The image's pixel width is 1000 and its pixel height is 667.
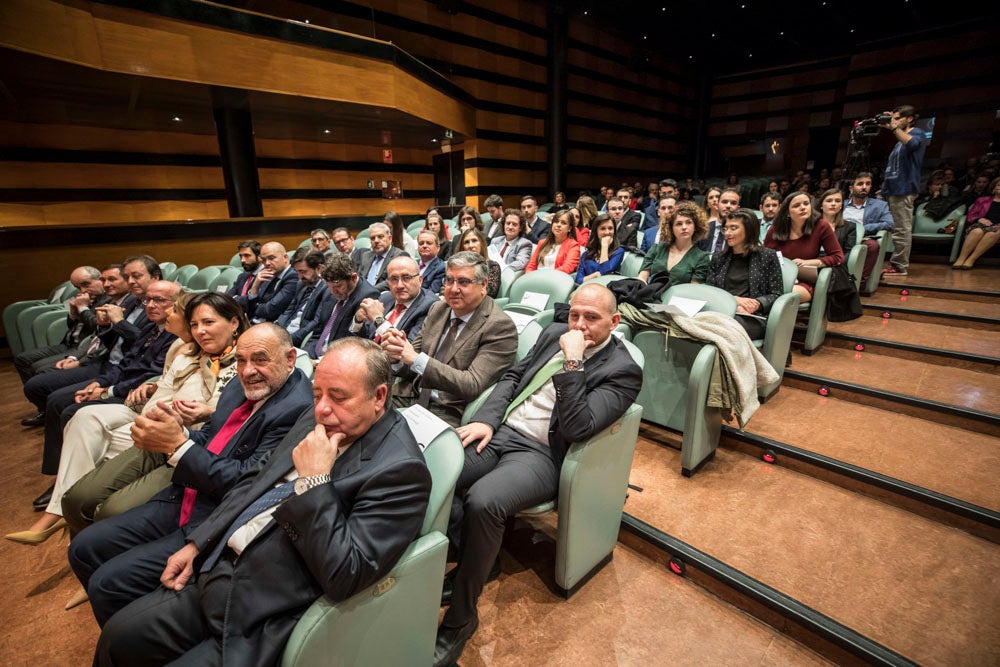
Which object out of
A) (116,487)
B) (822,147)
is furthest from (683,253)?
(822,147)

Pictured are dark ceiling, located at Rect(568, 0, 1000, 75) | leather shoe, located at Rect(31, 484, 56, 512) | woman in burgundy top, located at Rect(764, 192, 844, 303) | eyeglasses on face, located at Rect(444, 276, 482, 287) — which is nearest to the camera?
eyeglasses on face, located at Rect(444, 276, 482, 287)

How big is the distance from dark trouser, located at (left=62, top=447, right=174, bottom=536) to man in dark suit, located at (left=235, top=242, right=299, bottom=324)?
6.68 ft

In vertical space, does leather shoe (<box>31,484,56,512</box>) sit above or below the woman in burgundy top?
below

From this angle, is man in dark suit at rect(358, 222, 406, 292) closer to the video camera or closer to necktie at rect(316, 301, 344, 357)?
necktie at rect(316, 301, 344, 357)

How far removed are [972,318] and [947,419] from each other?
1.62 m

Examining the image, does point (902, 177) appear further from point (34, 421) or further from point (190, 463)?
point (34, 421)

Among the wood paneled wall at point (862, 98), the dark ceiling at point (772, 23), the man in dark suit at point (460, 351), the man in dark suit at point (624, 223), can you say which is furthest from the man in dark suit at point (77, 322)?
the wood paneled wall at point (862, 98)

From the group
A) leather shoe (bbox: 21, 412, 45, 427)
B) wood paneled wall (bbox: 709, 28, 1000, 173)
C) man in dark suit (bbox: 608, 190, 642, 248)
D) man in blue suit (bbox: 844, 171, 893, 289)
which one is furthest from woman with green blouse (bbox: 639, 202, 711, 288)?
wood paneled wall (bbox: 709, 28, 1000, 173)

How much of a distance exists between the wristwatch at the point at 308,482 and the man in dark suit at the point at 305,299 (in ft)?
7.76

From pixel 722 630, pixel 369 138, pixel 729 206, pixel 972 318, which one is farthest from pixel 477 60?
pixel 722 630

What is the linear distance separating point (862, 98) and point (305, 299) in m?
13.3

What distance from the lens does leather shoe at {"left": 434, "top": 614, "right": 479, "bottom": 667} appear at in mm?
1364

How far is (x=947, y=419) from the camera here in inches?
93.8

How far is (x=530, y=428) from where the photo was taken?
171 centimetres
